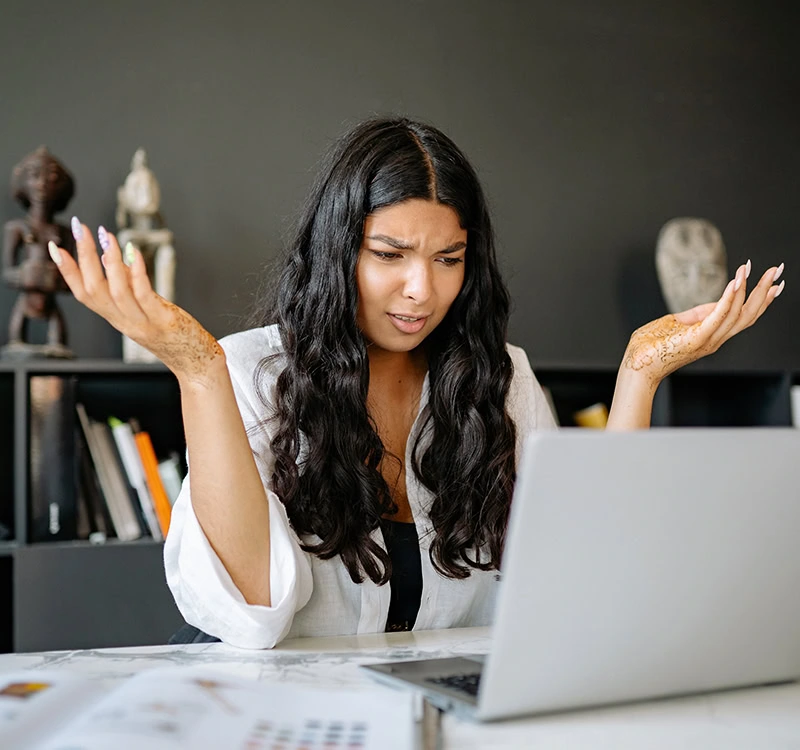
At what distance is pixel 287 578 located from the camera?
4.11ft

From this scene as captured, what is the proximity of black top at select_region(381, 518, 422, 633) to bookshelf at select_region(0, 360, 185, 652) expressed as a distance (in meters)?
0.86

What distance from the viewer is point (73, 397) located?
2.21 meters

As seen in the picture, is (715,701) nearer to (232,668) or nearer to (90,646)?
(232,668)

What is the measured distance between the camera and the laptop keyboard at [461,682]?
866mm

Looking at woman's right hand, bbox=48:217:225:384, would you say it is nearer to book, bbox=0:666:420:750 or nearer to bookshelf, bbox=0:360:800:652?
book, bbox=0:666:420:750

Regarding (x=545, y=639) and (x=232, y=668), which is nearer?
(x=545, y=639)

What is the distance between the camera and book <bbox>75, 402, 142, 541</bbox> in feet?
7.37

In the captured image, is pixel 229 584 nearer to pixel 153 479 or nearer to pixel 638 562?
pixel 638 562

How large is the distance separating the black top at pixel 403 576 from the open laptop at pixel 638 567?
2.14ft

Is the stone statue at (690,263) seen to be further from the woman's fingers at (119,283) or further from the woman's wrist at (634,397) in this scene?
the woman's fingers at (119,283)

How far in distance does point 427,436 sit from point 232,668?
68 centimetres

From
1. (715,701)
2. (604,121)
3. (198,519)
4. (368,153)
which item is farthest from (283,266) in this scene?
(604,121)

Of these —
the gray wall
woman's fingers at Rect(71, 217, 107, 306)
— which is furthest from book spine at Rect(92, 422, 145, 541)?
woman's fingers at Rect(71, 217, 107, 306)

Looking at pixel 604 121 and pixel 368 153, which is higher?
pixel 604 121
